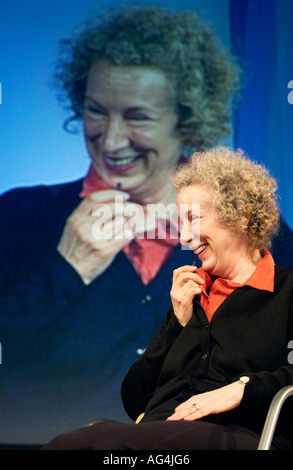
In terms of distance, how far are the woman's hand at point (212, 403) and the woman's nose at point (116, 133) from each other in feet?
8.16

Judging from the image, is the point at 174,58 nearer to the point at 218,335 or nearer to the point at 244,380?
the point at 218,335

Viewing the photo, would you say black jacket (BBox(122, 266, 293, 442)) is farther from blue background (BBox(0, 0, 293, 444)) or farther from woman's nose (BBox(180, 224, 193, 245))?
blue background (BBox(0, 0, 293, 444))

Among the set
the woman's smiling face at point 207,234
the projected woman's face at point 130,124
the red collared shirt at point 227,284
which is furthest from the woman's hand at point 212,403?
the projected woman's face at point 130,124

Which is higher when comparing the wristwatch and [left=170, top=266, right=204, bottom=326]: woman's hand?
[left=170, top=266, right=204, bottom=326]: woman's hand

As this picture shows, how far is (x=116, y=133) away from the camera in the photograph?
373 cm

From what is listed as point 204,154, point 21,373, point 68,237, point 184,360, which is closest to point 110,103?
point 68,237

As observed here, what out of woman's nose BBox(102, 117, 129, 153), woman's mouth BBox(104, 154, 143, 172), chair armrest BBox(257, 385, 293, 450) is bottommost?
chair armrest BBox(257, 385, 293, 450)

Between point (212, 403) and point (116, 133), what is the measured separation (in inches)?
101

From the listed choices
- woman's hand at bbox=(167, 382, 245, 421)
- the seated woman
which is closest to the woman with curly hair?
the seated woman

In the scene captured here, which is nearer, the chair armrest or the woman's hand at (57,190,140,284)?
the chair armrest

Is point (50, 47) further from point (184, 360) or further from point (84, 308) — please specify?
point (184, 360)

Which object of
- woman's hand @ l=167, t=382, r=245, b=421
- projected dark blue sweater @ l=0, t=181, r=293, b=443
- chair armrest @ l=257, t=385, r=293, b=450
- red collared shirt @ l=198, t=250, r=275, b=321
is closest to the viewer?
chair armrest @ l=257, t=385, r=293, b=450

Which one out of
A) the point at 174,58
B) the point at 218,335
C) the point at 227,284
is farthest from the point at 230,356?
the point at 174,58

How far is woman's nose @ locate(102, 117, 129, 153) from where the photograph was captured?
3.73 metres
